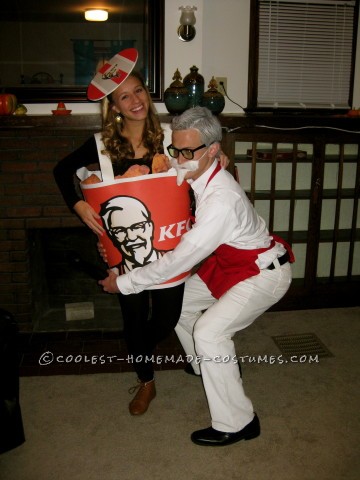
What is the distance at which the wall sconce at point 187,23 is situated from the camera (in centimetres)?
246

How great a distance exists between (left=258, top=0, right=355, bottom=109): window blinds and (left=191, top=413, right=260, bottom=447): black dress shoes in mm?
2000

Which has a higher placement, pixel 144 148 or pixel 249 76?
pixel 249 76

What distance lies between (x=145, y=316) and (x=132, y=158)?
0.62 m

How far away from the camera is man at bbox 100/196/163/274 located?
1.64m

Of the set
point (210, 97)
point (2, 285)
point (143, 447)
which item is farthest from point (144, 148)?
point (2, 285)

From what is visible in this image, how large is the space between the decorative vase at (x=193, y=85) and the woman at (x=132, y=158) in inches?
32.2

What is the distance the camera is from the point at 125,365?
90.8 inches

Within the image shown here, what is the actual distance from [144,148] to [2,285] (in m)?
1.36

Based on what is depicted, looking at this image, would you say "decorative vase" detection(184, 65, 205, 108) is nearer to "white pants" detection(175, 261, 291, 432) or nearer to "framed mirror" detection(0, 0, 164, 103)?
"framed mirror" detection(0, 0, 164, 103)

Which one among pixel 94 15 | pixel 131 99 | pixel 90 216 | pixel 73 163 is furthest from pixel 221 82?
pixel 90 216

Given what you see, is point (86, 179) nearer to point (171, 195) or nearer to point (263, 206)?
point (171, 195)

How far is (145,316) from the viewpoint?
5.95ft

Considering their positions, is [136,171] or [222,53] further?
[222,53]

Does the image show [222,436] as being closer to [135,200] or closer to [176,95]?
[135,200]
